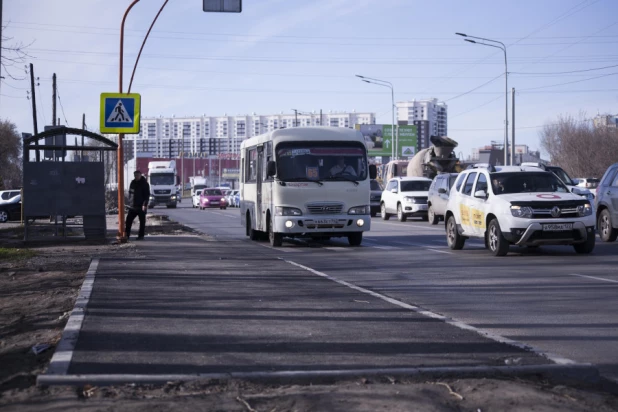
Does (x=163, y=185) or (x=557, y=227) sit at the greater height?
(x=163, y=185)

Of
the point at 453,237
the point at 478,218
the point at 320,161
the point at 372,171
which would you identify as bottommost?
the point at 453,237

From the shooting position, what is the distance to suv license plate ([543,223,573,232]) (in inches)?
631

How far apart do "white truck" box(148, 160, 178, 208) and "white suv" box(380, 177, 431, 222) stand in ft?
104

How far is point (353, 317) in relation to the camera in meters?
8.72

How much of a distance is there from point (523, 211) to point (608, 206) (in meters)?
4.58

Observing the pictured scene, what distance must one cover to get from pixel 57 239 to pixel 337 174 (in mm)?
7884

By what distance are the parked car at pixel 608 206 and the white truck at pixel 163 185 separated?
4935 cm

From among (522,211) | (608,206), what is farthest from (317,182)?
(608,206)

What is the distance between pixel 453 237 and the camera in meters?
18.8

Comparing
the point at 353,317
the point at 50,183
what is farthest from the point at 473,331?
the point at 50,183

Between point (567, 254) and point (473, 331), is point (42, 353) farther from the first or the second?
point (567, 254)

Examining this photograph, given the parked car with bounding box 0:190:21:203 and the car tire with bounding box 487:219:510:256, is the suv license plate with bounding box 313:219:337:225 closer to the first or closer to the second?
the car tire with bounding box 487:219:510:256

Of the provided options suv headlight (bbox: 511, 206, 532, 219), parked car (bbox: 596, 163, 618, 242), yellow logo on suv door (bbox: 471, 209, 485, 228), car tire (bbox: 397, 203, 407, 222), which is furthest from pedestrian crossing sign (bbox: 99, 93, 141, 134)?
car tire (bbox: 397, 203, 407, 222)

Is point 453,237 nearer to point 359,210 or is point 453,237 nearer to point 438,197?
point 359,210
